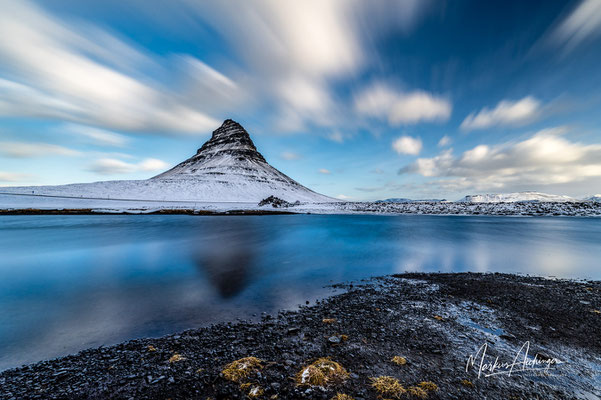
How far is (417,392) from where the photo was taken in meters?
4.33

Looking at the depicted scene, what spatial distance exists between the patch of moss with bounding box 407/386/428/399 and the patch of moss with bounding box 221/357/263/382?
302 centimetres

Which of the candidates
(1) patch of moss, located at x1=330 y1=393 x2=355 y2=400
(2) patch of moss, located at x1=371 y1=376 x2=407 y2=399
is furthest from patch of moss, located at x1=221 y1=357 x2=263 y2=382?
(2) patch of moss, located at x1=371 y1=376 x2=407 y2=399

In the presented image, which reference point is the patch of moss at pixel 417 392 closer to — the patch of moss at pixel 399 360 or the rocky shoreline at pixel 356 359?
the rocky shoreline at pixel 356 359

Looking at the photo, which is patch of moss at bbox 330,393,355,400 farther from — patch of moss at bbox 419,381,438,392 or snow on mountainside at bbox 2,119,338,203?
snow on mountainside at bbox 2,119,338,203

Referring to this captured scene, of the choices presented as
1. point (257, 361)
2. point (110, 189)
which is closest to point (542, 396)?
point (257, 361)

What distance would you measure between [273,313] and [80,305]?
795cm

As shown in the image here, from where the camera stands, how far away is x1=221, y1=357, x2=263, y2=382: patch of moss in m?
4.71

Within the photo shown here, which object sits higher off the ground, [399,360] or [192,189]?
[192,189]

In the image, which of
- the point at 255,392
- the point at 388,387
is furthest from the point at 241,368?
the point at 388,387

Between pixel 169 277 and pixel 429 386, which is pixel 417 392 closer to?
pixel 429 386

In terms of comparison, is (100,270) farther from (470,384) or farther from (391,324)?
(470,384)

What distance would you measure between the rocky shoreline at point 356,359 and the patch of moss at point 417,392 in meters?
0.02

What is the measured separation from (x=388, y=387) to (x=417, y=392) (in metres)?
0.51

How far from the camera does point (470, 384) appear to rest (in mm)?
4652
